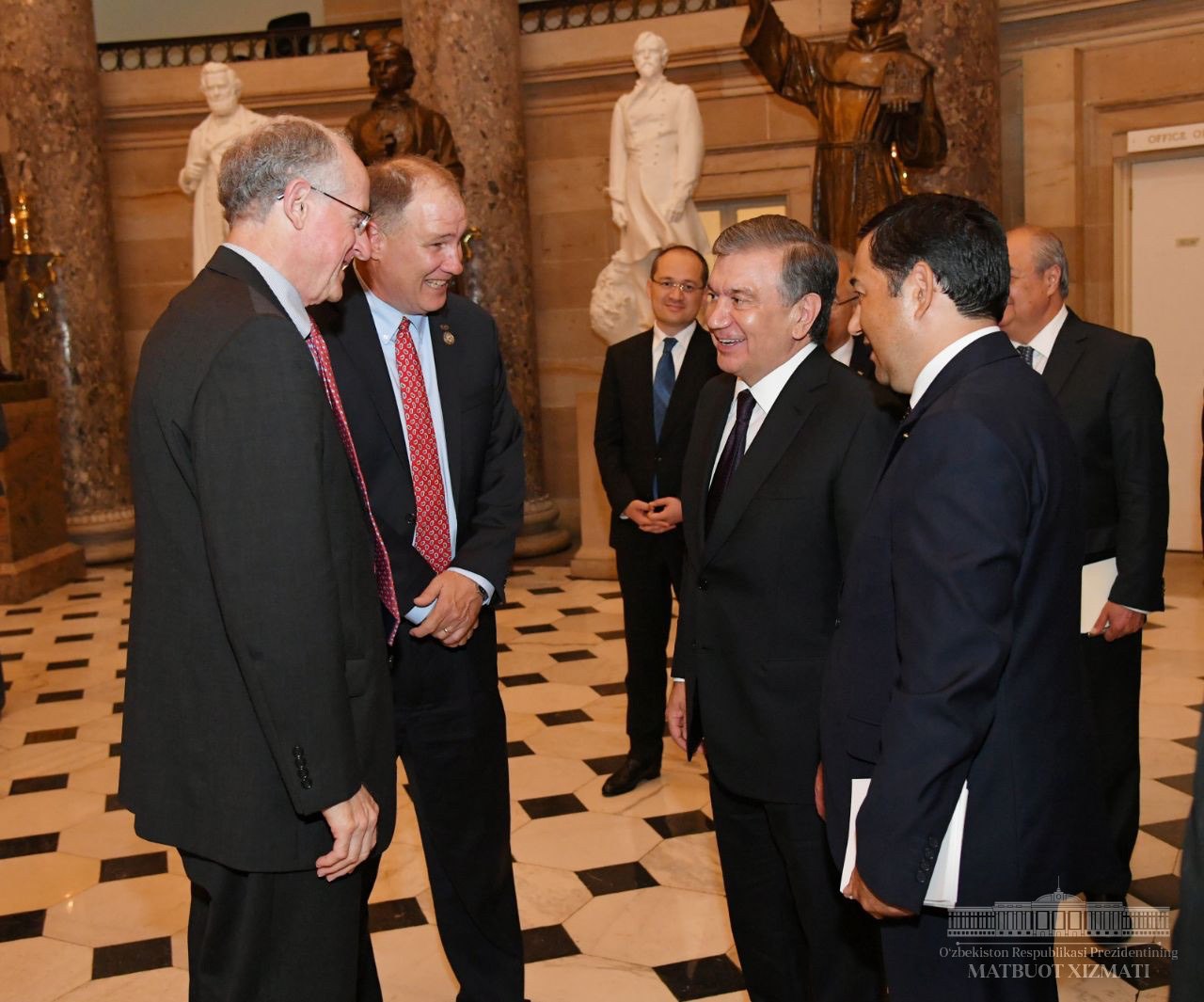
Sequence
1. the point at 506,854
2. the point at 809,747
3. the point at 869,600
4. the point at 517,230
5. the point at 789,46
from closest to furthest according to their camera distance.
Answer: the point at 869,600, the point at 809,747, the point at 506,854, the point at 789,46, the point at 517,230

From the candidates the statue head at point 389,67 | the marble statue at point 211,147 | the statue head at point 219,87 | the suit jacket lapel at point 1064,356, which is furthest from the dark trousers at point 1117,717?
the statue head at point 219,87

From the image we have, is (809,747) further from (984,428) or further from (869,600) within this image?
(984,428)

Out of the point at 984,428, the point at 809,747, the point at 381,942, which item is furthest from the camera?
the point at 381,942

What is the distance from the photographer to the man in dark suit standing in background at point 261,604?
1.79m

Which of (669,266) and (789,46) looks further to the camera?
(789,46)

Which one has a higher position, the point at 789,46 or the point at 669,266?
the point at 789,46

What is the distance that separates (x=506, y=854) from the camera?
2875 mm

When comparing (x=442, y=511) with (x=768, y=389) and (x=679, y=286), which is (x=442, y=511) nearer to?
(x=768, y=389)

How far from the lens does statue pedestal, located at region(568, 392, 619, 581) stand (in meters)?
8.45

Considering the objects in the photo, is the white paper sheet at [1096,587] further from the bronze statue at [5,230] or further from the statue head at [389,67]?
the bronze statue at [5,230]

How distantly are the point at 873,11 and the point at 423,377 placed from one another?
5377 millimetres

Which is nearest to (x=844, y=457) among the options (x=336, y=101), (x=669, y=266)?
(x=669, y=266)

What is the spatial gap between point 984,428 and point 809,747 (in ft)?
2.89

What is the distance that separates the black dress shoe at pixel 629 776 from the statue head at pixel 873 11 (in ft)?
15.6
